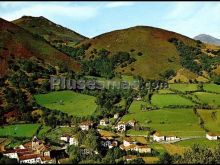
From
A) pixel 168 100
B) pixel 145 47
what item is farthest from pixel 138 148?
pixel 145 47

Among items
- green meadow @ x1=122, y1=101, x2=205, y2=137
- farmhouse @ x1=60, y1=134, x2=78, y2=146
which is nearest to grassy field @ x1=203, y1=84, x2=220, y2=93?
green meadow @ x1=122, y1=101, x2=205, y2=137

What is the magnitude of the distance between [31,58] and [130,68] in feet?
87.4

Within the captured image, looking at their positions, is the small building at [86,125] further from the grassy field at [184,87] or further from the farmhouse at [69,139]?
the grassy field at [184,87]

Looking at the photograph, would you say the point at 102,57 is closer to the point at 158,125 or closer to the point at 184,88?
the point at 184,88

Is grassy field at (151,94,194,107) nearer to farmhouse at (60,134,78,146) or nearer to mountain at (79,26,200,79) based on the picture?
farmhouse at (60,134,78,146)

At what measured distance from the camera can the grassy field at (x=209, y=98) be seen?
399ft

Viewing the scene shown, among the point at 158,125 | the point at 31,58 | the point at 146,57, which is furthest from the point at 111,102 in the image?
the point at 146,57

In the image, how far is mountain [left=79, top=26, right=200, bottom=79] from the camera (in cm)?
15775

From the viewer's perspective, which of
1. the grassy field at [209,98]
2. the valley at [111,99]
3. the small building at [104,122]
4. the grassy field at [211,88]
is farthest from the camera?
the grassy field at [211,88]

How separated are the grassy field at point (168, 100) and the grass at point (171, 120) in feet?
17.3

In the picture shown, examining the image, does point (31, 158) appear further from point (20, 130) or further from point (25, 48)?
point (25, 48)

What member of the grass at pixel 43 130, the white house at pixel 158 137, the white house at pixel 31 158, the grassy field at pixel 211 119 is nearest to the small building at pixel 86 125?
the grass at pixel 43 130

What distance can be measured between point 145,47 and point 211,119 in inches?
2565

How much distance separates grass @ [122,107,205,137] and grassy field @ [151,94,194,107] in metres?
5.29
